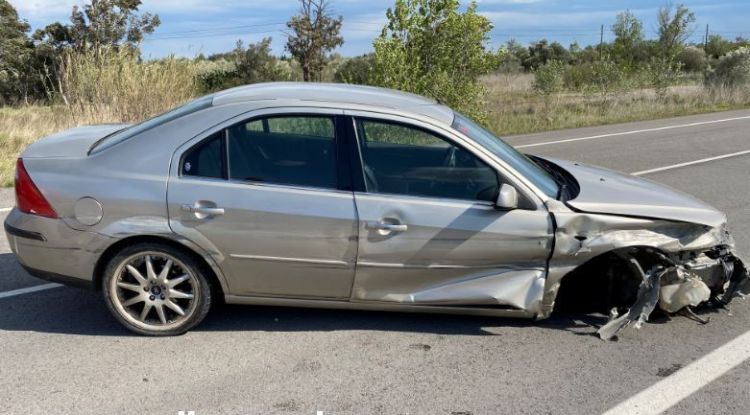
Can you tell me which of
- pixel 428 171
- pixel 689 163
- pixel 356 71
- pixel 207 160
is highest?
pixel 356 71

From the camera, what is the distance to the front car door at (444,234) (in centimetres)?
409

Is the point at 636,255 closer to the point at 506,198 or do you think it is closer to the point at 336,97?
the point at 506,198

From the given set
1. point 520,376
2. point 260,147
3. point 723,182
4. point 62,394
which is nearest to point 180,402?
point 62,394

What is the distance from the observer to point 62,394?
3.56m

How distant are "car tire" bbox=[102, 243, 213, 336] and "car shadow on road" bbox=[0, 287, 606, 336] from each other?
0.18 metres

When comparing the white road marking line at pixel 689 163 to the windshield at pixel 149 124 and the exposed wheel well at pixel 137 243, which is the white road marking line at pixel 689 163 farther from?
the exposed wheel well at pixel 137 243

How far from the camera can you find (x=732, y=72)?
2927 centimetres

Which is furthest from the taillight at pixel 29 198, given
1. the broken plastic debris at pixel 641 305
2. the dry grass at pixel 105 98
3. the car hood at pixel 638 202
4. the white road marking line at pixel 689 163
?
the white road marking line at pixel 689 163

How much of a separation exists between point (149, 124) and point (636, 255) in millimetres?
3444

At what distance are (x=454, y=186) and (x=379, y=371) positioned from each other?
124 cm

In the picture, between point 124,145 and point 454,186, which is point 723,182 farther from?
point 124,145

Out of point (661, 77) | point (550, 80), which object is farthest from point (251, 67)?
point (661, 77)

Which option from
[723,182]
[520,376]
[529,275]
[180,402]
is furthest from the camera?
[723,182]

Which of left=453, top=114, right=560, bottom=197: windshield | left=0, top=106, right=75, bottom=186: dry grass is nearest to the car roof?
left=453, top=114, right=560, bottom=197: windshield
